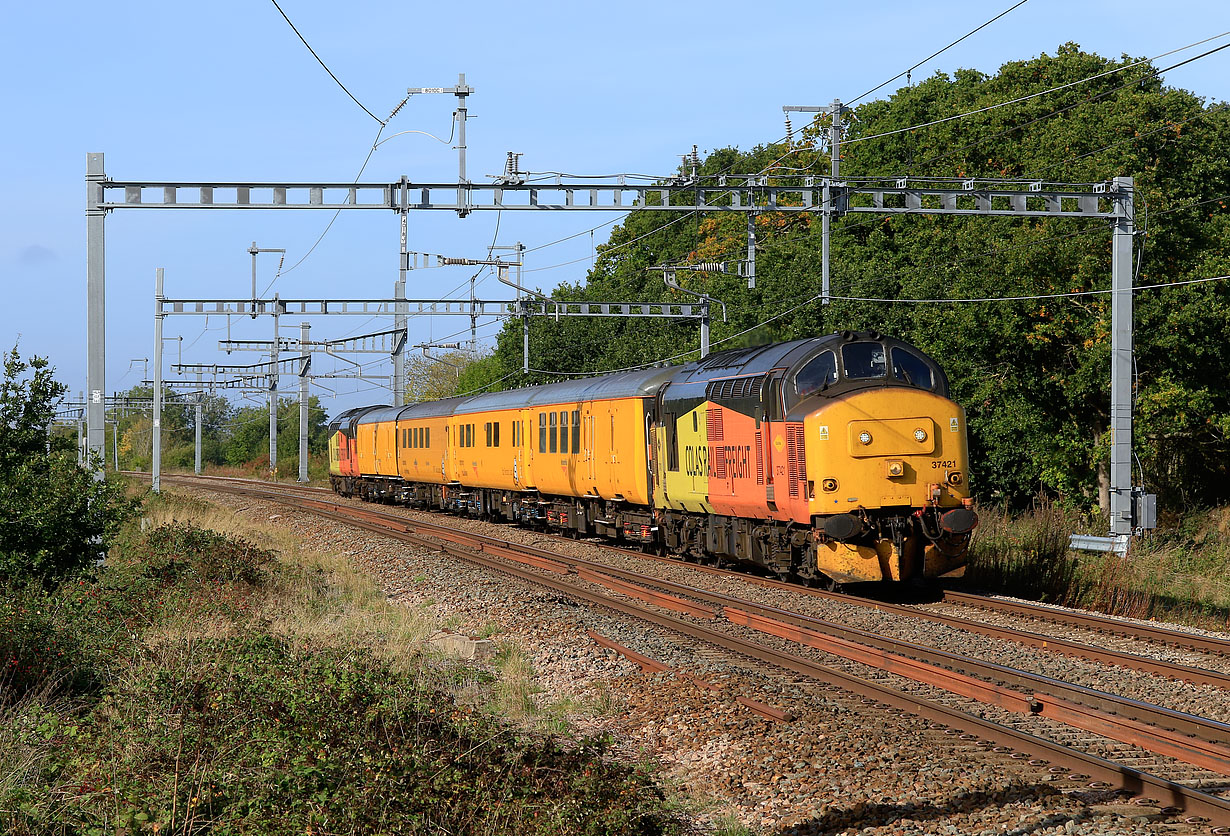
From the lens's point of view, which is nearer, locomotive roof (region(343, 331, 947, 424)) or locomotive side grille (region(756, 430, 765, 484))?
locomotive roof (region(343, 331, 947, 424))

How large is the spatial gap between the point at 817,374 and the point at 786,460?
47.8 inches

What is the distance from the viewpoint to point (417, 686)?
955cm

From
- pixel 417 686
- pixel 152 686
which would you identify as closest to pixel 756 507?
pixel 417 686

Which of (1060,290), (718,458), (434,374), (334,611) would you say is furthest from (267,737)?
(434,374)

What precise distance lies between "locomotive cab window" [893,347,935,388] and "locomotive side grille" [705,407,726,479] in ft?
Result: 10.4

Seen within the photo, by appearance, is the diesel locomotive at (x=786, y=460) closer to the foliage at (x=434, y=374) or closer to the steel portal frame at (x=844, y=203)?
the steel portal frame at (x=844, y=203)

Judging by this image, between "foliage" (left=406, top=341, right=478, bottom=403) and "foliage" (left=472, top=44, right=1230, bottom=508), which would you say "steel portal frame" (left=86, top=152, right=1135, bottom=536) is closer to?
"foliage" (left=472, top=44, right=1230, bottom=508)

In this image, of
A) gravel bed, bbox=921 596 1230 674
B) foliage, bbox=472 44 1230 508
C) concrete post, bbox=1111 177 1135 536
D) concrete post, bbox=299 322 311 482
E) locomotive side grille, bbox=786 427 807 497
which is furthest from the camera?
concrete post, bbox=299 322 311 482

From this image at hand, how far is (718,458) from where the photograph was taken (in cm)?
1842

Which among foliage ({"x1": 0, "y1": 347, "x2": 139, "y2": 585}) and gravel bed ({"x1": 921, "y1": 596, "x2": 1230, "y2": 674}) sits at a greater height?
foliage ({"x1": 0, "y1": 347, "x2": 139, "y2": 585})

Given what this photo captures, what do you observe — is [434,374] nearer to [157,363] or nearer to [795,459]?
[157,363]

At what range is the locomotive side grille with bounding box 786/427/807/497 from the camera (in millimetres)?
15781

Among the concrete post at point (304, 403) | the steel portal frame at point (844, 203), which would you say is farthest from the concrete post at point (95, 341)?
the concrete post at point (304, 403)

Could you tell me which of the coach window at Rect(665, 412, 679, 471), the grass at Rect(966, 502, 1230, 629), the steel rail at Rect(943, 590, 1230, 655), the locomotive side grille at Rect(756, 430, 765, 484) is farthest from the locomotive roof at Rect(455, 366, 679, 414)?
the steel rail at Rect(943, 590, 1230, 655)
